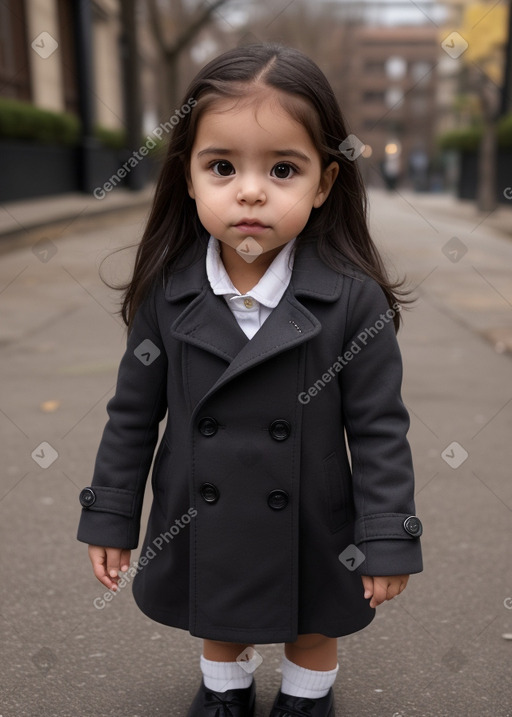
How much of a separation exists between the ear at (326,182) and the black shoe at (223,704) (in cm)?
109

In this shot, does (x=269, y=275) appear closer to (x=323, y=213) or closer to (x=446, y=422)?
(x=323, y=213)

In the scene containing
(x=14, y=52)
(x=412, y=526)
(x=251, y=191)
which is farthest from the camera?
(x=14, y=52)

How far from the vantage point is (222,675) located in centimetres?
200

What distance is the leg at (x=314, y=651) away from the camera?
200 centimetres

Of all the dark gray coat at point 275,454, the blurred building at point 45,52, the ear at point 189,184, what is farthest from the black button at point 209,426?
the blurred building at point 45,52

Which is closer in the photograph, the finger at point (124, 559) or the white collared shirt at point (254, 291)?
the white collared shirt at point (254, 291)

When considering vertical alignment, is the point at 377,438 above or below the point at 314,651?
above

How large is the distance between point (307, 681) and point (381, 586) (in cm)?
39

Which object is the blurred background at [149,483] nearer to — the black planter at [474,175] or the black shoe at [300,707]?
the black shoe at [300,707]

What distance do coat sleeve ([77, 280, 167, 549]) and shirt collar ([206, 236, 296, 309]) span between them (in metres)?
0.15

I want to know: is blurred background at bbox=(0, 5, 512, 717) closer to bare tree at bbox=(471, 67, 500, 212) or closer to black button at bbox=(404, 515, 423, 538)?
black button at bbox=(404, 515, 423, 538)

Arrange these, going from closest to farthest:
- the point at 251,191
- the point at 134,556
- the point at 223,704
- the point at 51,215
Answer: the point at 251,191 → the point at 223,704 → the point at 134,556 → the point at 51,215

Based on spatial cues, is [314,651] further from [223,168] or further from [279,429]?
[223,168]

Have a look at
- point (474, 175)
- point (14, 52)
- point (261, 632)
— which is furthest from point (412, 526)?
point (474, 175)
